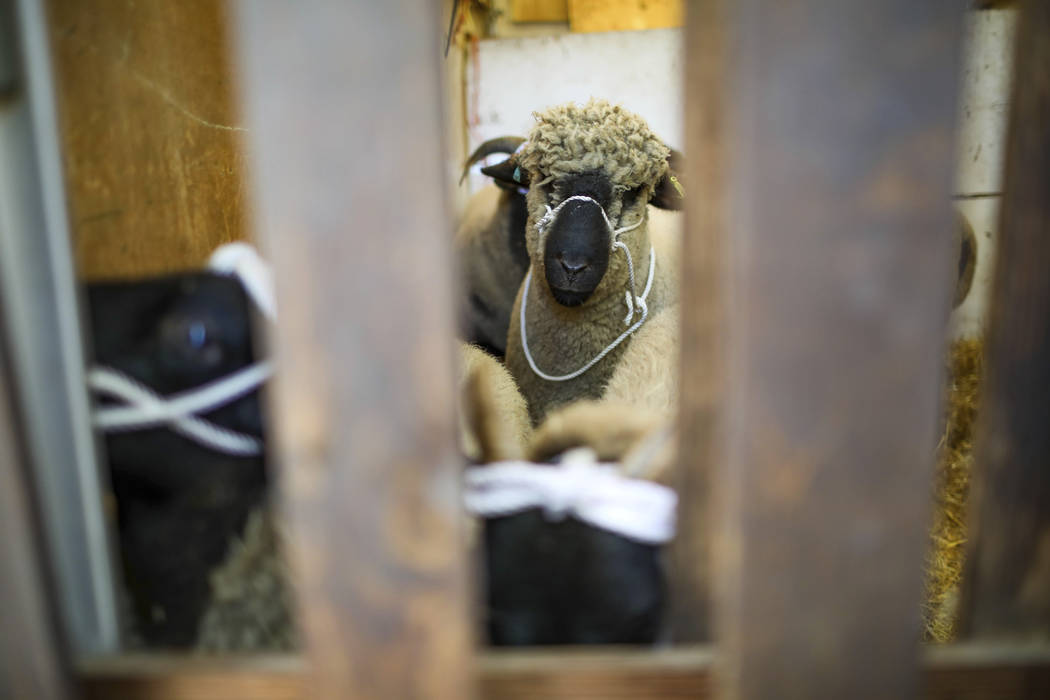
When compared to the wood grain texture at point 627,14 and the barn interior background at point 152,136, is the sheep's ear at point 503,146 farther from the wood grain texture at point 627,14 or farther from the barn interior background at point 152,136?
the wood grain texture at point 627,14

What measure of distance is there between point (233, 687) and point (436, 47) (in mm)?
603

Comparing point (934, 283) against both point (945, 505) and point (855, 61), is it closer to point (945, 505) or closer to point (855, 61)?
point (855, 61)

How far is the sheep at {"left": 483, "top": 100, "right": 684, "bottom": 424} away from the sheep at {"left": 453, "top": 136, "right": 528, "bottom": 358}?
86 cm

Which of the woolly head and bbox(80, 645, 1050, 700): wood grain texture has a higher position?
the woolly head

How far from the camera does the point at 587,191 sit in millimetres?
1918

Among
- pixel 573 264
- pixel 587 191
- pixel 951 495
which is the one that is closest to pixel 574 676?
pixel 573 264

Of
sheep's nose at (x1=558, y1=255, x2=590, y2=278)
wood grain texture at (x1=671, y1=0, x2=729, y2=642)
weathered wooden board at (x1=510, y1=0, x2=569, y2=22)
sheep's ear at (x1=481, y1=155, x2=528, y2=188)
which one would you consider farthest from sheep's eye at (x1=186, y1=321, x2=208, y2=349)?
weathered wooden board at (x1=510, y1=0, x2=569, y2=22)

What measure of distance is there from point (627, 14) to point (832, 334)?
4.69 m

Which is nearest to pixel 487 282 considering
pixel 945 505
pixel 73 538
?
pixel 945 505

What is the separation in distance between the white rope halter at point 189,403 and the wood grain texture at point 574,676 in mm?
221

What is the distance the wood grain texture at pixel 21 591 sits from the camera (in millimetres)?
581

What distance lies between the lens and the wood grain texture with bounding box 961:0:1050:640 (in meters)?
0.56

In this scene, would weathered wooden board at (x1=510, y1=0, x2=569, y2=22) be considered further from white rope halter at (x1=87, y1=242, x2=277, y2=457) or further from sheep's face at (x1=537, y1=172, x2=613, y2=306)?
white rope halter at (x1=87, y1=242, x2=277, y2=457)

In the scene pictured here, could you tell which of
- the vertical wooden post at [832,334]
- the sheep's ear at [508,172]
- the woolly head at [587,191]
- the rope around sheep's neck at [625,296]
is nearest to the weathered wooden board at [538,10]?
the sheep's ear at [508,172]
